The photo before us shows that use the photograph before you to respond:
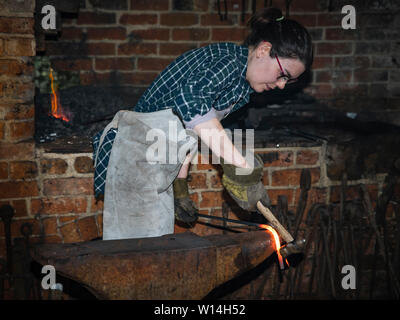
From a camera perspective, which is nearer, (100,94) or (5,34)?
(5,34)

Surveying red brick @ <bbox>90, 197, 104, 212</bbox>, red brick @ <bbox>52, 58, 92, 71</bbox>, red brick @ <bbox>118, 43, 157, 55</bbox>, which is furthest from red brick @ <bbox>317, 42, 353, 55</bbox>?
red brick @ <bbox>90, 197, 104, 212</bbox>

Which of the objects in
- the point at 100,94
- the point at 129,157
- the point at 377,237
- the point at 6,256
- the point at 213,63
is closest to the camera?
the point at 213,63

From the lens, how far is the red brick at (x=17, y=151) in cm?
205

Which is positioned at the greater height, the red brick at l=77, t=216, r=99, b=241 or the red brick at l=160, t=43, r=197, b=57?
the red brick at l=160, t=43, r=197, b=57

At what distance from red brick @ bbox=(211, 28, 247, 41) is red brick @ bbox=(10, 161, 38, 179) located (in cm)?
164

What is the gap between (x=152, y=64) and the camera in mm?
3014

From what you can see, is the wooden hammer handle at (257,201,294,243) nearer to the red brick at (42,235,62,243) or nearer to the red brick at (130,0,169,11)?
the red brick at (42,235,62,243)

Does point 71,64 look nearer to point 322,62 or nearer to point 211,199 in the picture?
point 211,199

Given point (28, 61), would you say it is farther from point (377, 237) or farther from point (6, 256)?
point (377, 237)

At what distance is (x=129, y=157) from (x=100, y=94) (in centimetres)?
129

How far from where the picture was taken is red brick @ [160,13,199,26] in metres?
2.96

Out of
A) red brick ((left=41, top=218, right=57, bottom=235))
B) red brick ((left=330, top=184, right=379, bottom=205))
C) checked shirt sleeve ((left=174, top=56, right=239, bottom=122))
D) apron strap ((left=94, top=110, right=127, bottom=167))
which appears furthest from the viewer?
red brick ((left=330, top=184, right=379, bottom=205))

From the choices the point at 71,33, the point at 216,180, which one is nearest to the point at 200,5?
the point at 71,33
